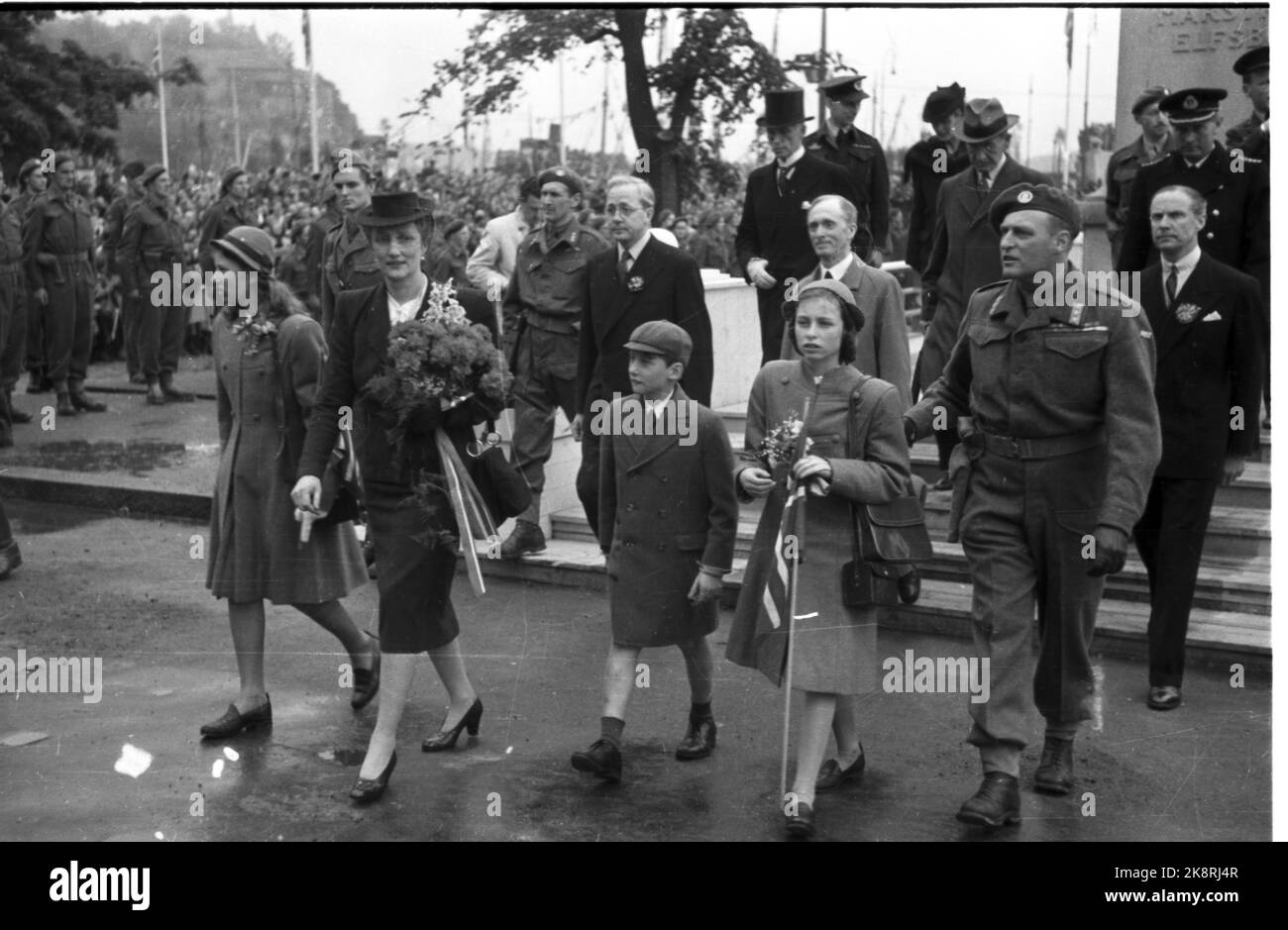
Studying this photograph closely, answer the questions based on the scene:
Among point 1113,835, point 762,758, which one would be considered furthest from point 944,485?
point 1113,835

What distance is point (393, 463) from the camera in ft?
20.7

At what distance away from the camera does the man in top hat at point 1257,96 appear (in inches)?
326

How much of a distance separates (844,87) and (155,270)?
26.1 feet

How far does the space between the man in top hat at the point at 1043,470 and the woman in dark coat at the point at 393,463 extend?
1.95 meters

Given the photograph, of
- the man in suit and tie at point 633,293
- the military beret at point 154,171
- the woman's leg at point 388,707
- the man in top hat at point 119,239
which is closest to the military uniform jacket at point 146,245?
the man in top hat at point 119,239

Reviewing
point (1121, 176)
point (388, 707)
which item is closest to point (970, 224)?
point (1121, 176)

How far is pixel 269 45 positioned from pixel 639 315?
2474 mm

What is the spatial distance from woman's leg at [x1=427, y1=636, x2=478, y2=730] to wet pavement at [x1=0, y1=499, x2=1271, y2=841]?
0.14 m

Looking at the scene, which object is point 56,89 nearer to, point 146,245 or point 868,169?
point 146,245

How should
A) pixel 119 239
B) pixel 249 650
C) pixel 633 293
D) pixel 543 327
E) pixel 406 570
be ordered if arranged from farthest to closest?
pixel 119 239, pixel 543 327, pixel 633 293, pixel 249 650, pixel 406 570

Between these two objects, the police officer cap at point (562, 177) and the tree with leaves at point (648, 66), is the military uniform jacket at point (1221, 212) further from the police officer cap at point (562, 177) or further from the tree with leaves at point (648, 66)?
the police officer cap at point (562, 177)

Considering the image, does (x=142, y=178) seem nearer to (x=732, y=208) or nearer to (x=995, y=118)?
(x=732, y=208)

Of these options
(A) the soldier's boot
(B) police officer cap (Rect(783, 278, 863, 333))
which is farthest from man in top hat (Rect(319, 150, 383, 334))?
(A) the soldier's boot

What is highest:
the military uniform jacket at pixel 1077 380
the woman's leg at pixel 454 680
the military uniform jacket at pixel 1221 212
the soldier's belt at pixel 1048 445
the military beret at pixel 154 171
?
the military beret at pixel 154 171
